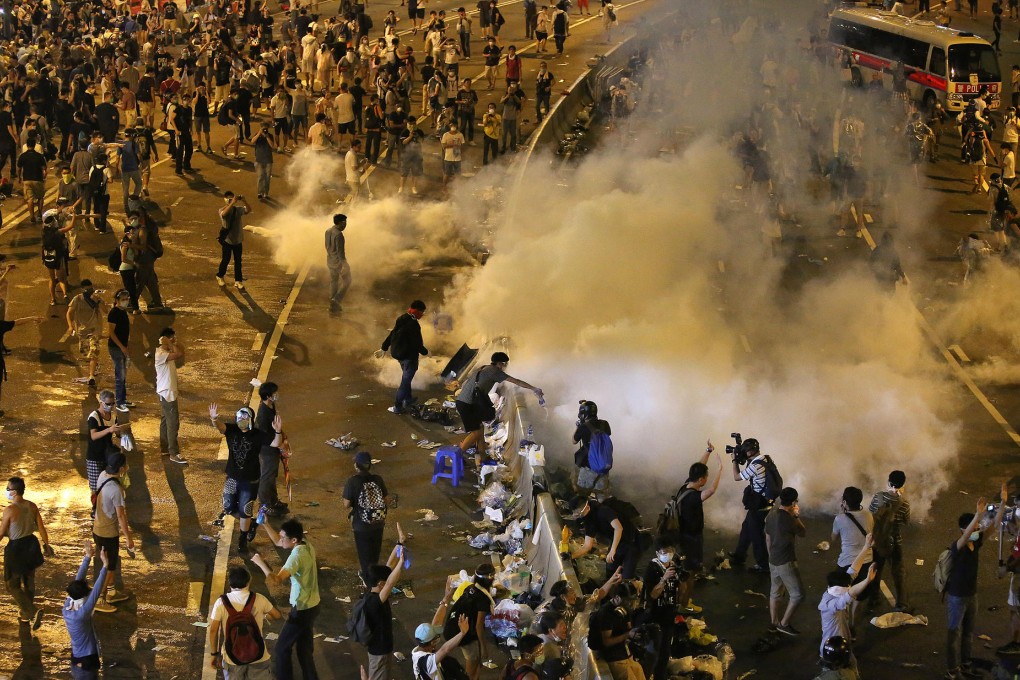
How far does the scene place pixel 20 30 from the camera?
36750 millimetres

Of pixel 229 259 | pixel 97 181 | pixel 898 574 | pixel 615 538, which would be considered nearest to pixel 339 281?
pixel 229 259

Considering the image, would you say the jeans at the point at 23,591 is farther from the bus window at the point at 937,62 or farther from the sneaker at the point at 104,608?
the bus window at the point at 937,62

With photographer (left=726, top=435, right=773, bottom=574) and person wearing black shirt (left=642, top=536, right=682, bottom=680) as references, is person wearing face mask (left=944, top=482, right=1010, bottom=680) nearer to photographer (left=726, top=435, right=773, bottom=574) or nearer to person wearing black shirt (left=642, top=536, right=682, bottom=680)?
photographer (left=726, top=435, right=773, bottom=574)

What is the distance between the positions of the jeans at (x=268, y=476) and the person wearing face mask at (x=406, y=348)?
127 inches

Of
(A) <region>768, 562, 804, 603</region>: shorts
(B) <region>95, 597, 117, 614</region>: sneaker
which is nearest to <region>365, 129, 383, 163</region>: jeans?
(B) <region>95, 597, 117, 614</region>: sneaker

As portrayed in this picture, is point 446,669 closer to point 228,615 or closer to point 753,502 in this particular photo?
point 228,615

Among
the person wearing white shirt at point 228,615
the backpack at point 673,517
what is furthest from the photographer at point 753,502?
the person wearing white shirt at point 228,615

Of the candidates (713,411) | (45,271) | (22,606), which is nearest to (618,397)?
(713,411)

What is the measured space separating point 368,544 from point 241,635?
2445 mm

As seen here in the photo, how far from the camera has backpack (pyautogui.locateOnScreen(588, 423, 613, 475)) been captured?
1408 cm

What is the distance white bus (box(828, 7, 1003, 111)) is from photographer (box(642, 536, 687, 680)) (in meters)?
24.2

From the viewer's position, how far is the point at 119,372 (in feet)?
54.3

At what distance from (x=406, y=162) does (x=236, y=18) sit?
16.6 meters

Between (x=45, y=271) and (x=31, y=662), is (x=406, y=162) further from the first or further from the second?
(x=31, y=662)
